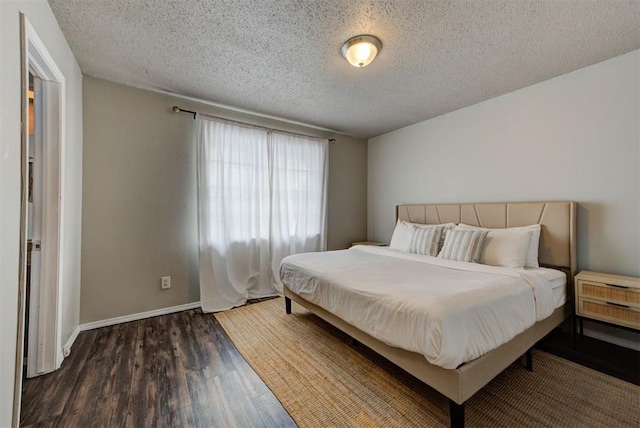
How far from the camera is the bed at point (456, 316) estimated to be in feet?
4.27

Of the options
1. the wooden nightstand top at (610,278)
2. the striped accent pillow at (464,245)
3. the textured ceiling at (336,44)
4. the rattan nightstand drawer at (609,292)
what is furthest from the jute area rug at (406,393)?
the textured ceiling at (336,44)

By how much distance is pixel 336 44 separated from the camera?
201 cm

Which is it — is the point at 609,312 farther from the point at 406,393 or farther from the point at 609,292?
the point at 406,393

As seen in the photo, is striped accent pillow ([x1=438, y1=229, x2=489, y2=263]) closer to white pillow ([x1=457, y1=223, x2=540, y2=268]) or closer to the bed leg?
white pillow ([x1=457, y1=223, x2=540, y2=268])

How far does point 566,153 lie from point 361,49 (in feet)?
7.33

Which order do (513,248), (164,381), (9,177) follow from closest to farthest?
1. (9,177)
2. (164,381)
3. (513,248)

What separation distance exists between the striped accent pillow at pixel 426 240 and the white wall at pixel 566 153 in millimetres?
736

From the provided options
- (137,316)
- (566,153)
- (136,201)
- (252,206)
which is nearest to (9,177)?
(136,201)

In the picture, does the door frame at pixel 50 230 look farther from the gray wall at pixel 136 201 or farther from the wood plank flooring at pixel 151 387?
the gray wall at pixel 136 201

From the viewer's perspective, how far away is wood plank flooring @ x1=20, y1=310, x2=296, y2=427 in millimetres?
1430

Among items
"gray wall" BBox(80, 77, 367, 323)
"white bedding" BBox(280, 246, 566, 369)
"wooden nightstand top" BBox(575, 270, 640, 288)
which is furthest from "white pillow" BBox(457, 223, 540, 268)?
"gray wall" BBox(80, 77, 367, 323)

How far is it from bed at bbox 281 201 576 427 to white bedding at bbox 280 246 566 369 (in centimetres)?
1

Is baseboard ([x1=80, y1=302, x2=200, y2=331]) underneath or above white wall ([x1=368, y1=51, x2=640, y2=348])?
underneath

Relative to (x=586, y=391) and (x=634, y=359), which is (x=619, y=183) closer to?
(x=634, y=359)
